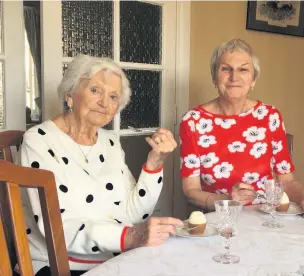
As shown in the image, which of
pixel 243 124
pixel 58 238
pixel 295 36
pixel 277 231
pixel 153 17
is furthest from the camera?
pixel 295 36

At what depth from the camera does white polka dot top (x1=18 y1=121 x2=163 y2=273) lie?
4.06ft

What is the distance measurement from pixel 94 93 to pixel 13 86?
61 centimetres

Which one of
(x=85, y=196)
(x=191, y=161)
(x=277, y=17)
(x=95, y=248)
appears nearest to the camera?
(x=95, y=248)

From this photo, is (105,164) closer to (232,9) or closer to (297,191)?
(297,191)

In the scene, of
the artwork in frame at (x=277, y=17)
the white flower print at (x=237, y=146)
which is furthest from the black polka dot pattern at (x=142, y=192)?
the artwork in frame at (x=277, y=17)

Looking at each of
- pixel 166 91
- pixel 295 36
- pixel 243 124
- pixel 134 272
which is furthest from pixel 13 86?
pixel 295 36

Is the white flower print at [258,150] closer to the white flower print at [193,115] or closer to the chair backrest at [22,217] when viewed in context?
the white flower print at [193,115]

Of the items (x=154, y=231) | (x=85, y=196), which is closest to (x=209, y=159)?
(x=85, y=196)

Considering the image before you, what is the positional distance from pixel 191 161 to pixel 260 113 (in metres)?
0.42

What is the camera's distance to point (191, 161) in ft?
5.85

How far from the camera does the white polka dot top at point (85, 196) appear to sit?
1.24m

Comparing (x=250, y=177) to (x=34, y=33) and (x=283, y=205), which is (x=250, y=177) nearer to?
(x=283, y=205)

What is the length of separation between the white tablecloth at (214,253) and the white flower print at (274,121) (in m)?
0.71

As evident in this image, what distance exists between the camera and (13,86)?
1884 mm
